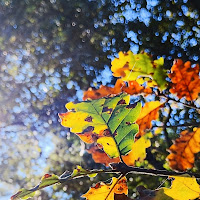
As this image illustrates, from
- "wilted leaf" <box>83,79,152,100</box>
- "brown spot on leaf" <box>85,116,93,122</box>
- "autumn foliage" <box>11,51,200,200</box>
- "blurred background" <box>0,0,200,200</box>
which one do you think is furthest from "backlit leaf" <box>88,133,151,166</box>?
"blurred background" <box>0,0,200,200</box>

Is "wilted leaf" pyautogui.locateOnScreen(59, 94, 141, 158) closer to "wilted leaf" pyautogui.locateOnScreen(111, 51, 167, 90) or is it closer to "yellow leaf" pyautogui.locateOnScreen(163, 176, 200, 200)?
"yellow leaf" pyautogui.locateOnScreen(163, 176, 200, 200)

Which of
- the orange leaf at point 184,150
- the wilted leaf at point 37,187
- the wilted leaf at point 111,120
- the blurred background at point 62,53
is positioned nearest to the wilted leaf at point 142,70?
the orange leaf at point 184,150

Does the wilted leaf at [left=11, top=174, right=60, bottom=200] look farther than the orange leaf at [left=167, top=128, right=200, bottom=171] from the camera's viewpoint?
No

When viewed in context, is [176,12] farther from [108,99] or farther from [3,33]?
[108,99]

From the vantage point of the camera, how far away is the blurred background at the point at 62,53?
138 inches

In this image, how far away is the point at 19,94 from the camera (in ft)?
14.0

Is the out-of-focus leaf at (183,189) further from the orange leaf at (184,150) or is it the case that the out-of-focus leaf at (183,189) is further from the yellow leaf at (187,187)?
the orange leaf at (184,150)

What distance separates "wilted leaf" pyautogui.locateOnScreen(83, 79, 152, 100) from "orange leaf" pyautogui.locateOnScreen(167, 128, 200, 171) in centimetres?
19

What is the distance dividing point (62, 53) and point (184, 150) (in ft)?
11.3

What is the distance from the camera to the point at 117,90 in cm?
82

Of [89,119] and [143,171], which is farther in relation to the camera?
[89,119]

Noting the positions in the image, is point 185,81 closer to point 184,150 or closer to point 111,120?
point 184,150

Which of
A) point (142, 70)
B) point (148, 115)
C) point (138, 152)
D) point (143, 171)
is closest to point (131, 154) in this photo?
point (138, 152)

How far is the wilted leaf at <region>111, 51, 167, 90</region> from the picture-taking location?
2.74ft
